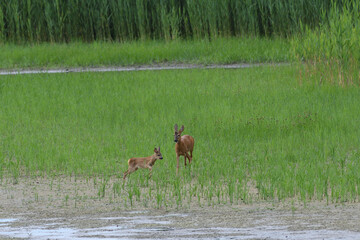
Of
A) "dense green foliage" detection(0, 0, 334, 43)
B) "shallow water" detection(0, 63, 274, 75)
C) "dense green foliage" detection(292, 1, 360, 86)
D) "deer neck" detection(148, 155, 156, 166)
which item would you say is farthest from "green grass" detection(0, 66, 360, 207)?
"dense green foliage" detection(0, 0, 334, 43)

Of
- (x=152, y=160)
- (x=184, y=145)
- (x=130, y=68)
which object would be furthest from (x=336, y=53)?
(x=152, y=160)

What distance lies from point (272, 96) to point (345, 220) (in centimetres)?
766

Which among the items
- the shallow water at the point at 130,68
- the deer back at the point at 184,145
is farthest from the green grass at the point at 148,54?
the deer back at the point at 184,145

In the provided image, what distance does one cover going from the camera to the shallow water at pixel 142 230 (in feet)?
20.7

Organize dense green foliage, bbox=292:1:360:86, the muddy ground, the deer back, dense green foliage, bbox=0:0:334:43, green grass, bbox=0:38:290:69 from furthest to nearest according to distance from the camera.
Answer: dense green foliage, bbox=0:0:334:43 < green grass, bbox=0:38:290:69 < dense green foliage, bbox=292:1:360:86 < the deer back < the muddy ground

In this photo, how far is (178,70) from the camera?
18.4 meters

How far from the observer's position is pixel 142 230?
6664 millimetres

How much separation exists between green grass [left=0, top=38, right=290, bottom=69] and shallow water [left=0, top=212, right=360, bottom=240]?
41.0 feet

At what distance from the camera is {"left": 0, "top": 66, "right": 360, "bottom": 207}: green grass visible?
8.69m

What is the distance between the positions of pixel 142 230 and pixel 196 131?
17.3 feet

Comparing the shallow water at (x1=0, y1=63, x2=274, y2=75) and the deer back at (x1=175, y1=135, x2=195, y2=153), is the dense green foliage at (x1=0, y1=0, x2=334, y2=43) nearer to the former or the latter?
the shallow water at (x1=0, y1=63, x2=274, y2=75)

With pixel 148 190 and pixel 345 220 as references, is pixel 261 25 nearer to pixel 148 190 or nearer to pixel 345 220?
pixel 148 190

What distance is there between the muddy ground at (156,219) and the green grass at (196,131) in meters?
0.31

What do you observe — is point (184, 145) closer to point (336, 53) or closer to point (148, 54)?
point (336, 53)
